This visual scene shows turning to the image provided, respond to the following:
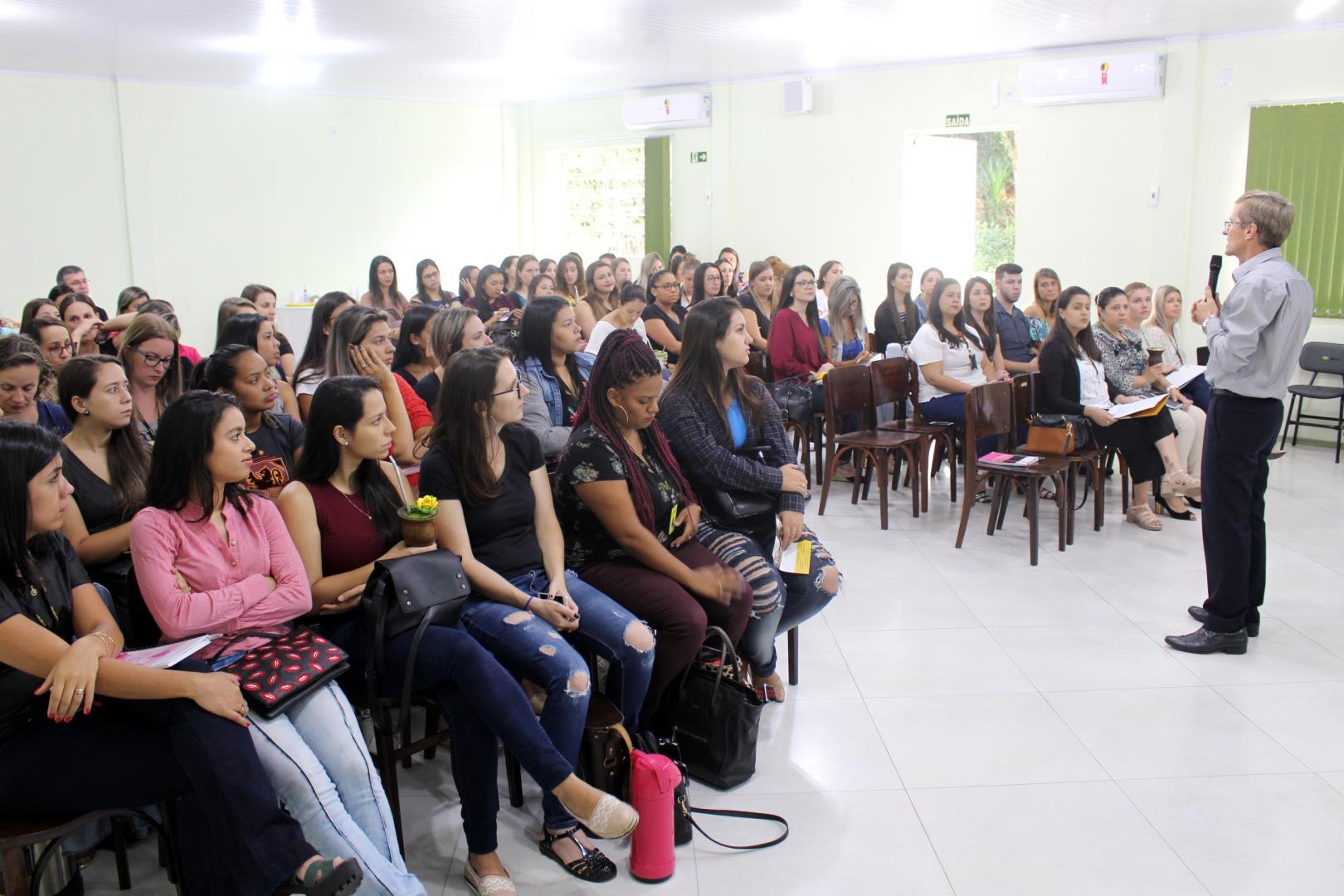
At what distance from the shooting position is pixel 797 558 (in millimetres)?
3260

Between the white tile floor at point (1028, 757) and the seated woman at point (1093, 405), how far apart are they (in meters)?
0.87

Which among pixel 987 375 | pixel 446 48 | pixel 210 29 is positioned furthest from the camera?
pixel 446 48

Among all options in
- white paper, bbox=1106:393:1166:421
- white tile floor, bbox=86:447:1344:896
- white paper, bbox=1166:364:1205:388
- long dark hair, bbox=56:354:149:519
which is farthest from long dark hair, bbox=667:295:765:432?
white paper, bbox=1166:364:1205:388

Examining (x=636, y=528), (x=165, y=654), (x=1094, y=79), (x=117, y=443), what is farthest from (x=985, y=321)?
(x=165, y=654)

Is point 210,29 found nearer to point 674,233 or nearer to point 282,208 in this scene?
point 282,208

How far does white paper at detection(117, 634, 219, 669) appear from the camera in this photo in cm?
210

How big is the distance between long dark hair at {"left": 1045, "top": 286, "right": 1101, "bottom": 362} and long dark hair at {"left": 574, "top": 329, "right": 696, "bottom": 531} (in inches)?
126

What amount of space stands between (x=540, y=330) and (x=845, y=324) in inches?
134

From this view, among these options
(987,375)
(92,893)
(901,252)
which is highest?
(901,252)

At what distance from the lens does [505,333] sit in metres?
5.39

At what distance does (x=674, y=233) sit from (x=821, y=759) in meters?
8.33

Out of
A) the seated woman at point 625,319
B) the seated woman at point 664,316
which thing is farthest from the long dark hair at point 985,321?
the seated woman at point 625,319

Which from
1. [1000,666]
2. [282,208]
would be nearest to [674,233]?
[282,208]

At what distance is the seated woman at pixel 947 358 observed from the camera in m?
5.84
